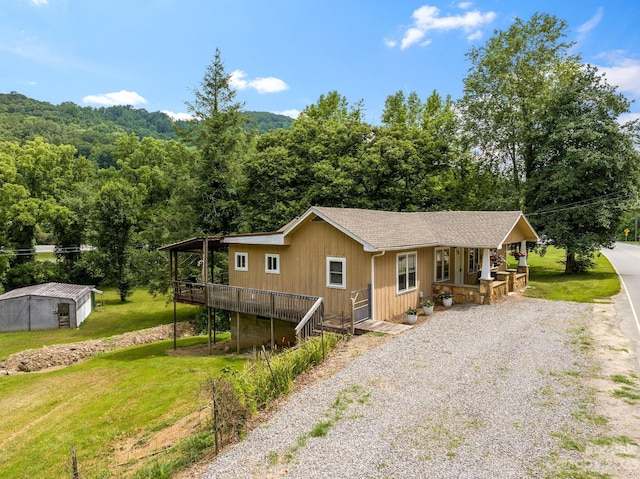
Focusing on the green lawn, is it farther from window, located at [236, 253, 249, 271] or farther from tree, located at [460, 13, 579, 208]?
tree, located at [460, 13, 579, 208]

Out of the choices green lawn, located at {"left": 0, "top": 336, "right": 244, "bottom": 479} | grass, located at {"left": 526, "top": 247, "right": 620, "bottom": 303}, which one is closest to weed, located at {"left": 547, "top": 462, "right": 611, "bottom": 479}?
green lawn, located at {"left": 0, "top": 336, "right": 244, "bottom": 479}

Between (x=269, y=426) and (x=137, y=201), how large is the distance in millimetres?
35110

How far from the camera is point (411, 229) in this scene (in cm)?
1680

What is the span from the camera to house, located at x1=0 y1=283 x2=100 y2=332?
23672 millimetres

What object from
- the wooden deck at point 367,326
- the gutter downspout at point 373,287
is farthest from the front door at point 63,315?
the gutter downspout at point 373,287

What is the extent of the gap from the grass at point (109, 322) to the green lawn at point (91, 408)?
654 centimetres

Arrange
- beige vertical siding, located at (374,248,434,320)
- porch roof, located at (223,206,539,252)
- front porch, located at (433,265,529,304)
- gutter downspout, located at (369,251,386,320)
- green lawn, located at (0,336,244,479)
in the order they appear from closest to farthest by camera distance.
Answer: green lawn, located at (0,336,244,479) < gutter downspout, located at (369,251,386,320) < beige vertical siding, located at (374,248,434,320) < porch roof, located at (223,206,539,252) < front porch, located at (433,265,529,304)

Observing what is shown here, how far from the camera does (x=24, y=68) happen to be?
98.0 feet

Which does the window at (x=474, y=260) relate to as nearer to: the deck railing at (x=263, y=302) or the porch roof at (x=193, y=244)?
the deck railing at (x=263, y=302)

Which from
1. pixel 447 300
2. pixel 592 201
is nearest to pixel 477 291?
pixel 447 300

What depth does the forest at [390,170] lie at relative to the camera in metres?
23.8

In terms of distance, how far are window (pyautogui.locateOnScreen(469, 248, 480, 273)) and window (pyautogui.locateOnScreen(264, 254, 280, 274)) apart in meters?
→ 9.53

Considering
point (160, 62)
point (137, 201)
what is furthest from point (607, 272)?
point (137, 201)

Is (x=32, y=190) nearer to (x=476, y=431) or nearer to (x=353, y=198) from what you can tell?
(x=353, y=198)
